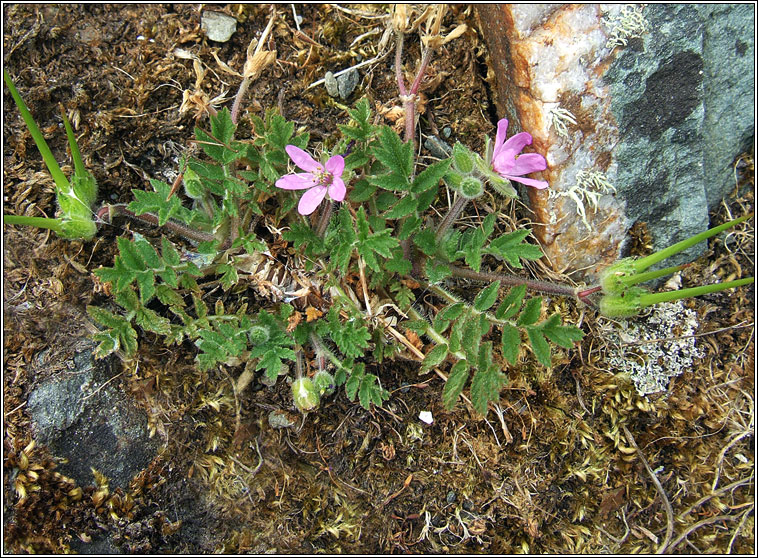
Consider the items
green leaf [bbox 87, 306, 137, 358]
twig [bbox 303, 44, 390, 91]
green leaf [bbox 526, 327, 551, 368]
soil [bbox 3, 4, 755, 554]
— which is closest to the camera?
green leaf [bbox 526, 327, 551, 368]

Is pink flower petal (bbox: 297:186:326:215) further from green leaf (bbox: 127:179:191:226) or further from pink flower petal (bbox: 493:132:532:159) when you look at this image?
pink flower petal (bbox: 493:132:532:159)

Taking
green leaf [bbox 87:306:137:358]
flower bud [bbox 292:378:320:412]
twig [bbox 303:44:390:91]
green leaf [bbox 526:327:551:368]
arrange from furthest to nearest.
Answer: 1. twig [bbox 303:44:390:91]
2. flower bud [bbox 292:378:320:412]
3. green leaf [bbox 87:306:137:358]
4. green leaf [bbox 526:327:551:368]

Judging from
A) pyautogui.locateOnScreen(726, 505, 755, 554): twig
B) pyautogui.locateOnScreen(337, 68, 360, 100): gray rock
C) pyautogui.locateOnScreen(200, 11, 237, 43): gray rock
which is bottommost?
pyautogui.locateOnScreen(726, 505, 755, 554): twig

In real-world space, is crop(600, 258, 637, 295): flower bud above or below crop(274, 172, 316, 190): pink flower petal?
below

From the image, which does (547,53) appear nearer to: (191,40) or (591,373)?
(591,373)

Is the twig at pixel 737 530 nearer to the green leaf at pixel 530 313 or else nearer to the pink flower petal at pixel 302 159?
the green leaf at pixel 530 313

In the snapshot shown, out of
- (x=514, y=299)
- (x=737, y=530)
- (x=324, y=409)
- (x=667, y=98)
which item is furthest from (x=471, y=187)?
(x=737, y=530)

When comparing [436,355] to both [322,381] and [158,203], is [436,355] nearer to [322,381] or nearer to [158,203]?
[322,381]

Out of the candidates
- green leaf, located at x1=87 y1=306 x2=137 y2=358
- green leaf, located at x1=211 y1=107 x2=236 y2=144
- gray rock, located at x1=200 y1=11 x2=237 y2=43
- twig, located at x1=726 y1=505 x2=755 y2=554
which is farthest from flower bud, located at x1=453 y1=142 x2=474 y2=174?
twig, located at x1=726 y1=505 x2=755 y2=554
